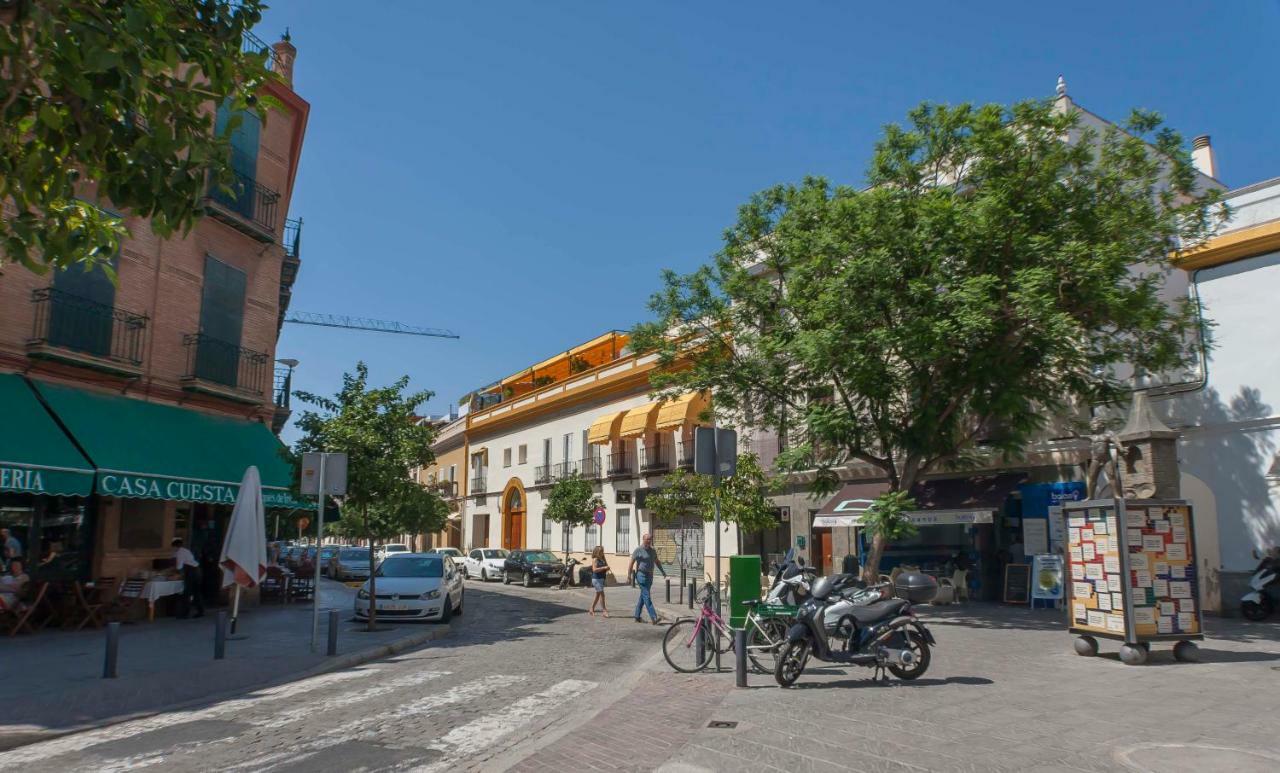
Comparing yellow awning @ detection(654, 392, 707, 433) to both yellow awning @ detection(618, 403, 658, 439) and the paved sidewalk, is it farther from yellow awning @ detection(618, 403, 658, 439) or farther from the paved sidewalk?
the paved sidewalk

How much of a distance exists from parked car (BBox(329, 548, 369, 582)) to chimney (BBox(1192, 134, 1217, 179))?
1240 inches

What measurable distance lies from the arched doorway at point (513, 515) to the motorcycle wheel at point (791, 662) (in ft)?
115

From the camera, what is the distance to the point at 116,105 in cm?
605

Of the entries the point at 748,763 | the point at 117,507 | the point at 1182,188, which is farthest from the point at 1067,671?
the point at 117,507

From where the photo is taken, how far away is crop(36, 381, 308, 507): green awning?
577 inches

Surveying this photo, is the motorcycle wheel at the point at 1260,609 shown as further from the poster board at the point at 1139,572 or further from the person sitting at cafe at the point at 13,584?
the person sitting at cafe at the point at 13,584

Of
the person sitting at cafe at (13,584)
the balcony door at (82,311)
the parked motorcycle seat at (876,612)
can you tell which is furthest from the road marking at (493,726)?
the balcony door at (82,311)

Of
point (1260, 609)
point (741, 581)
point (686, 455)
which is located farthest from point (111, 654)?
point (686, 455)

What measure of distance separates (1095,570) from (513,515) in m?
36.5

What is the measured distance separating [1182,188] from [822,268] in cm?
705

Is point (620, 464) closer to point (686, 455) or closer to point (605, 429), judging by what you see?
point (605, 429)

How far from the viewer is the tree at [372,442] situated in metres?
15.3

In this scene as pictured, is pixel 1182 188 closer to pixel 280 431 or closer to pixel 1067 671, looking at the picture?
pixel 1067 671

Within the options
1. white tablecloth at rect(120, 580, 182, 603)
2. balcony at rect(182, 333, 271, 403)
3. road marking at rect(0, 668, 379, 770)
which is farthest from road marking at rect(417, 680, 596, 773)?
balcony at rect(182, 333, 271, 403)
